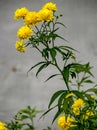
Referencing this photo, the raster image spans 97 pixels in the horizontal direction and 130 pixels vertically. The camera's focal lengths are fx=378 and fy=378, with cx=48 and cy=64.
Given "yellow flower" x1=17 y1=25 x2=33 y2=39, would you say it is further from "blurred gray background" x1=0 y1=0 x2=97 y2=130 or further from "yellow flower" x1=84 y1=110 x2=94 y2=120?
"blurred gray background" x1=0 y1=0 x2=97 y2=130

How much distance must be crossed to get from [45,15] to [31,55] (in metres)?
1.69

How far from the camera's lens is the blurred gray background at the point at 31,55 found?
9.45ft

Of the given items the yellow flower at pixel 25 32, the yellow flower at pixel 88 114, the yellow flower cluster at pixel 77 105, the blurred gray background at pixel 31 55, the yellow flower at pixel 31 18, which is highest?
the blurred gray background at pixel 31 55

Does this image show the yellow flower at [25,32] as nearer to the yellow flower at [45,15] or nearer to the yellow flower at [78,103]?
the yellow flower at [45,15]

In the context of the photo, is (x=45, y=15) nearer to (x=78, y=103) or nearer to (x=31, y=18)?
(x=31, y=18)

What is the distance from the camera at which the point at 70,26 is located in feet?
9.67

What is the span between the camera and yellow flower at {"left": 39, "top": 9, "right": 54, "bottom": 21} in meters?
1.26

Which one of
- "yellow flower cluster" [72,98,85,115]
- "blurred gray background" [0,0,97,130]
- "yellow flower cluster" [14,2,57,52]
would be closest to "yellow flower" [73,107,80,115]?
"yellow flower cluster" [72,98,85,115]

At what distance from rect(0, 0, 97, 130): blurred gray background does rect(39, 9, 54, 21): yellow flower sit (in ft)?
5.33

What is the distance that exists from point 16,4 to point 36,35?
1.69 meters

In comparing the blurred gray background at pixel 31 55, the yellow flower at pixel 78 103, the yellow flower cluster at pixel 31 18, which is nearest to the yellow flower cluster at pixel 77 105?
the yellow flower at pixel 78 103

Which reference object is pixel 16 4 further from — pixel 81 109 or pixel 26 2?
pixel 81 109

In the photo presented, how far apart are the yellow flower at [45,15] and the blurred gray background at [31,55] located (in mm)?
1626

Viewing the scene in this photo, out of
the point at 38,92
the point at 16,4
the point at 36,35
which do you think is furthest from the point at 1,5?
the point at 36,35
